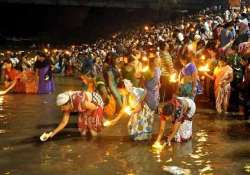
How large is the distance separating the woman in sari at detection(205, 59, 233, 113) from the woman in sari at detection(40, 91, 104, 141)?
3830mm

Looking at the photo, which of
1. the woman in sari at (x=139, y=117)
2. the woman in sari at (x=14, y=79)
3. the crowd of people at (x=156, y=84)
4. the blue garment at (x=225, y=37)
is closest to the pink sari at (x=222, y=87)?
the crowd of people at (x=156, y=84)

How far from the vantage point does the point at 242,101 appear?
14.1 m

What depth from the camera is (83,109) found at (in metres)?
10.9

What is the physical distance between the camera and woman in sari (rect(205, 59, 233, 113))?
13953mm

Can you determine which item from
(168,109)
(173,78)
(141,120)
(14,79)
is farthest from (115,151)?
(14,79)

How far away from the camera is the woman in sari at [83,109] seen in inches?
420

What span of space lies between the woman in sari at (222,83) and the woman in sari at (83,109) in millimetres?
3830

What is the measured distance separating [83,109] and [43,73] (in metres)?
8.42

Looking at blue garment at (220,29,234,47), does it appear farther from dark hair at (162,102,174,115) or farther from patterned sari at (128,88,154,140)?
dark hair at (162,102,174,115)

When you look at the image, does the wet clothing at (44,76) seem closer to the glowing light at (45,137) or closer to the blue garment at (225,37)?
the blue garment at (225,37)

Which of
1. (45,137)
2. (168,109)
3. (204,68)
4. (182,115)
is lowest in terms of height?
(45,137)

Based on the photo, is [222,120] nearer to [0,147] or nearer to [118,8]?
[0,147]

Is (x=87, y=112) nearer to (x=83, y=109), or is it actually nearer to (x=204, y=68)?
(x=83, y=109)

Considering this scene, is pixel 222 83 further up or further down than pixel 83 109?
further up
